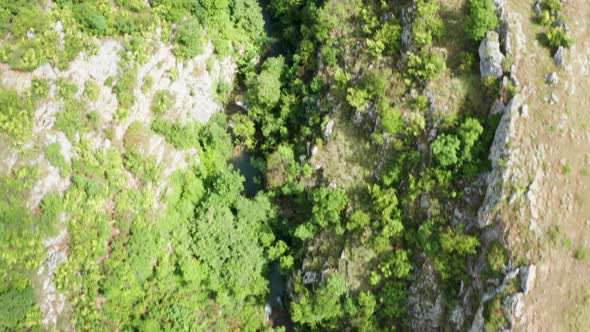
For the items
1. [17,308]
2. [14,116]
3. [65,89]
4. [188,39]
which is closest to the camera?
[17,308]

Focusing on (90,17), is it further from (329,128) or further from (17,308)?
(17,308)

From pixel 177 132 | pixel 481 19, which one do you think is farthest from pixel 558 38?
pixel 177 132

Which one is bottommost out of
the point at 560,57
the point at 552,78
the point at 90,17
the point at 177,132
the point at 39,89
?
the point at 177,132

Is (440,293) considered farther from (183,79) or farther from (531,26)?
(183,79)

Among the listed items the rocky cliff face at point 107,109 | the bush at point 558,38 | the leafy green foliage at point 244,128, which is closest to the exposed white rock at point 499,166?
the bush at point 558,38

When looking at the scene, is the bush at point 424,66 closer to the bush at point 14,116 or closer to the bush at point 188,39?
the bush at point 188,39

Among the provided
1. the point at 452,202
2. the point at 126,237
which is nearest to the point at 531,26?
the point at 452,202
